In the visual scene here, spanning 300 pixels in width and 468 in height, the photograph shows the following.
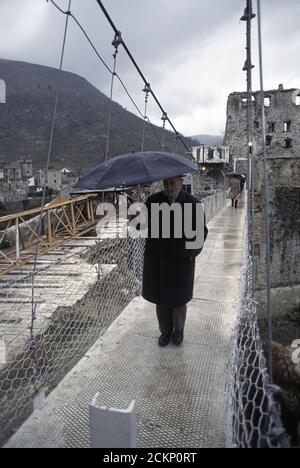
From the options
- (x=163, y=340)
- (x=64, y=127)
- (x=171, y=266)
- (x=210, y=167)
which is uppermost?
(x=64, y=127)

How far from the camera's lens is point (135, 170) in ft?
8.23

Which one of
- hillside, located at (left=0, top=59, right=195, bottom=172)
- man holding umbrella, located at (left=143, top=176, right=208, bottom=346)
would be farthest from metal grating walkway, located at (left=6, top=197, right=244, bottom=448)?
hillside, located at (left=0, top=59, right=195, bottom=172)

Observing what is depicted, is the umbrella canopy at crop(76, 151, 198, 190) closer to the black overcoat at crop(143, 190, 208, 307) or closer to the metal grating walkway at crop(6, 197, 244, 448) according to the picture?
the black overcoat at crop(143, 190, 208, 307)

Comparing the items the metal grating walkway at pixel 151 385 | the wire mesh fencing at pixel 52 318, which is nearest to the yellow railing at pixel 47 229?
the wire mesh fencing at pixel 52 318

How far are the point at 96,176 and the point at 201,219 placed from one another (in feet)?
2.50

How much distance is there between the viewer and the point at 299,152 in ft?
90.2

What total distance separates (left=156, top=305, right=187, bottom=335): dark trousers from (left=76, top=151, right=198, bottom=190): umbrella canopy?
0.95 meters

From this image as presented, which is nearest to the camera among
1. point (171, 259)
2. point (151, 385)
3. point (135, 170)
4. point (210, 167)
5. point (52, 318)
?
point (151, 385)

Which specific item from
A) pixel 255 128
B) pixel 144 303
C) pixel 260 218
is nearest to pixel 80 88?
pixel 255 128

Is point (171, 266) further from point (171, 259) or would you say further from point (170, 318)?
point (170, 318)

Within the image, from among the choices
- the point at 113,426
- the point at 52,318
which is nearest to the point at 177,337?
the point at 113,426

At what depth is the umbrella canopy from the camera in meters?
2.44

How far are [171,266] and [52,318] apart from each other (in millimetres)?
1938
